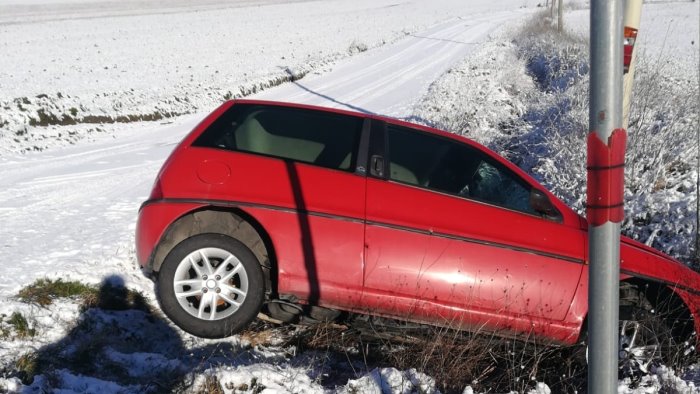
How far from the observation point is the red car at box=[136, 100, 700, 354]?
446cm

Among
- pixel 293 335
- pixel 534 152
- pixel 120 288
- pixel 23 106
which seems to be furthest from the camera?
pixel 23 106

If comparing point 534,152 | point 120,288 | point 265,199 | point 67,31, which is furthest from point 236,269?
point 67,31

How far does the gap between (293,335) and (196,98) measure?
14.2m

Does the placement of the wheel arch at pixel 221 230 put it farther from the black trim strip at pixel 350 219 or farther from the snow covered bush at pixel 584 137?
the snow covered bush at pixel 584 137

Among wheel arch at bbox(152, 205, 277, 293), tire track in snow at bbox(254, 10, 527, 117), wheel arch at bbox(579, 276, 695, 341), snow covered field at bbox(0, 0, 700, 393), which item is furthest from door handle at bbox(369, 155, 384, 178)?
tire track in snow at bbox(254, 10, 527, 117)

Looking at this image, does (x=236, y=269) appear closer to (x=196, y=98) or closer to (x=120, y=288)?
(x=120, y=288)

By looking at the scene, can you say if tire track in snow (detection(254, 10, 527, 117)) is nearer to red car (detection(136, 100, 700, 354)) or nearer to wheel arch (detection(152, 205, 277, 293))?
red car (detection(136, 100, 700, 354))

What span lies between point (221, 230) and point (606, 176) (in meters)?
2.92

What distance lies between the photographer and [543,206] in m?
4.67

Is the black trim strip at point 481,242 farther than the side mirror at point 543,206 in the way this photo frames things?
No

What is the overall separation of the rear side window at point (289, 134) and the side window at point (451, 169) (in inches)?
14.3

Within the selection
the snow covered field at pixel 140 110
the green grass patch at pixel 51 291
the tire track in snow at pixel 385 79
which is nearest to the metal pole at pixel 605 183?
the snow covered field at pixel 140 110

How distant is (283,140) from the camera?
197 inches

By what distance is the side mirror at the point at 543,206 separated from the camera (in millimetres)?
4648
